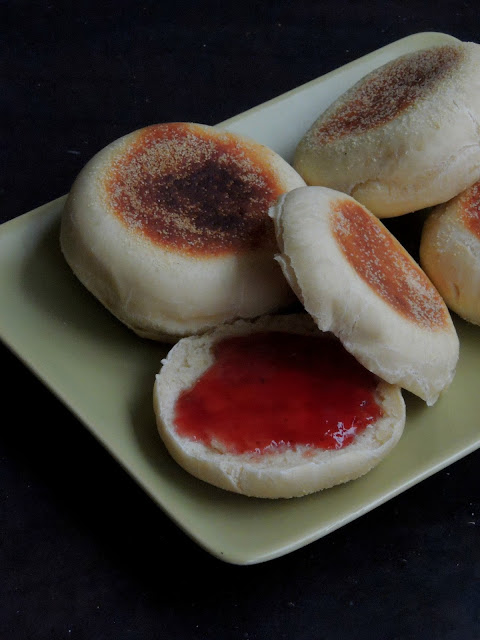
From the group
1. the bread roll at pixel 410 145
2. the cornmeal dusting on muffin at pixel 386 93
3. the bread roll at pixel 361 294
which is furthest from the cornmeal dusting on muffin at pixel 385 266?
the cornmeal dusting on muffin at pixel 386 93

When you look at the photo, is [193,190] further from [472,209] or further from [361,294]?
[472,209]

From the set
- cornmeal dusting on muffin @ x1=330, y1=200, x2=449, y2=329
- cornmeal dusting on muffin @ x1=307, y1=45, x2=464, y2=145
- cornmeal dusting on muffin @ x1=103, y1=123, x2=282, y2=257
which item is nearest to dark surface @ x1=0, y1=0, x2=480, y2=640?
cornmeal dusting on muffin @ x1=330, y1=200, x2=449, y2=329

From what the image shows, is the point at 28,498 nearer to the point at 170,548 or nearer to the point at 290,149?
the point at 170,548

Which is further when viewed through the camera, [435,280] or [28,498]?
[435,280]

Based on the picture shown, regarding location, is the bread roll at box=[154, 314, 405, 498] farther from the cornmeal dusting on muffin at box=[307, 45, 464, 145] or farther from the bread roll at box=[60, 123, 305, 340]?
the cornmeal dusting on muffin at box=[307, 45, 464, 145]

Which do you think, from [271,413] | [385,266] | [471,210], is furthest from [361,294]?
[471,210]

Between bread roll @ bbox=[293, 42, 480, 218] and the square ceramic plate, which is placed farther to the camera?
bread roll @ bbox=[293, 42, 480, 218]

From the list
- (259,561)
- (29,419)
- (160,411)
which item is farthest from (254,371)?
(29,419)
